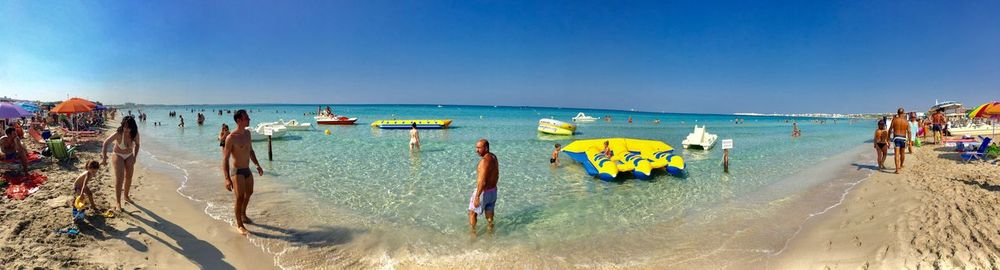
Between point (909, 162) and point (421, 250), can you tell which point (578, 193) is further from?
point (909, 162)

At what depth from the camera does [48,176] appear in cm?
877

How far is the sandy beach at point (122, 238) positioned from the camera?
4461mm

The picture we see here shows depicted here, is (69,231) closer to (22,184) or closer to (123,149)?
(123,149)

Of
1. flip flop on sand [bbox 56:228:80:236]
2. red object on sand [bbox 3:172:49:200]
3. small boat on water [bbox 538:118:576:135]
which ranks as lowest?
flip flop on sand [bbox 56:228:80:236]

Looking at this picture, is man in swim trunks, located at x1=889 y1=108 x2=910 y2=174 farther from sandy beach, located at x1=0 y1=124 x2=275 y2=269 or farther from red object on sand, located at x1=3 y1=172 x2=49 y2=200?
red object on sand, located at x1=3 y1=172 x2=49 y2=200

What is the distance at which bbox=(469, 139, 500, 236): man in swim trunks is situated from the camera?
5.71 metres

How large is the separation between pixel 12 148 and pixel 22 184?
2.38 metres

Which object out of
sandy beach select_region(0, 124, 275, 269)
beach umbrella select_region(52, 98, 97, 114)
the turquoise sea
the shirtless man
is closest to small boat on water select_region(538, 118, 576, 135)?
the turquoise sea

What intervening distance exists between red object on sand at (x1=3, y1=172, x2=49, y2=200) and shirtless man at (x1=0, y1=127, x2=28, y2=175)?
0.39 meters

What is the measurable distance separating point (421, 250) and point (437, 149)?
38.9 feet

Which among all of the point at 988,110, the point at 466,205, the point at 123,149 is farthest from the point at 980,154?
the point at 123,149

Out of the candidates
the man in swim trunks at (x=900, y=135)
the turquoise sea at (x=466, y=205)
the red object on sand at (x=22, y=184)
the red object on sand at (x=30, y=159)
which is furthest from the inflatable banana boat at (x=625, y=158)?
the red object on sand at (x=30, y=159)

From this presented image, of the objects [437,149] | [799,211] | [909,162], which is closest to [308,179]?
[437,149]

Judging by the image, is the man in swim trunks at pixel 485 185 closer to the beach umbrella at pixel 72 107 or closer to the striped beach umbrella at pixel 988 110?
the beach umbrella at pixel 72 107
